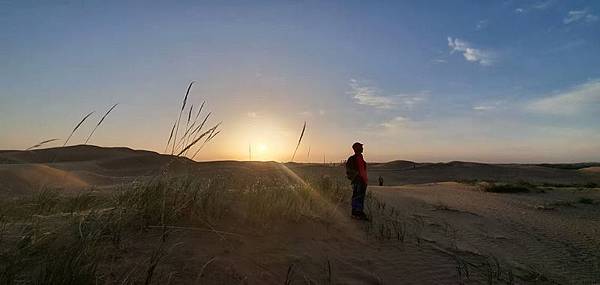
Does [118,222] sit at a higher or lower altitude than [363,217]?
higher

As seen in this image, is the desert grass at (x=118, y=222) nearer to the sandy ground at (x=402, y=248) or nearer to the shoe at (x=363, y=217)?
the sandy ground at (x=402, y=248)

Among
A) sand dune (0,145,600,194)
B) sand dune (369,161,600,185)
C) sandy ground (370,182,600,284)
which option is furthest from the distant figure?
sand dune (369,161,600,185)

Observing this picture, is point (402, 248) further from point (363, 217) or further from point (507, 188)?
point (507, 188)

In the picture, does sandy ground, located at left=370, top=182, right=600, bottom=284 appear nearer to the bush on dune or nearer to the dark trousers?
the dark trousers

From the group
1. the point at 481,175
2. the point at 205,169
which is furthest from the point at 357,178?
the point at 481,175

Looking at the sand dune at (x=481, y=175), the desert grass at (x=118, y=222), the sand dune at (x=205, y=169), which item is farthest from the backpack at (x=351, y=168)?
the sand dune at (x=481, y=175)

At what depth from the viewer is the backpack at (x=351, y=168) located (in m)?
7.44

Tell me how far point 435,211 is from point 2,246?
29.7ft

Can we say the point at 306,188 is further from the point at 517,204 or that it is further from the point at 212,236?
the point at 517,204

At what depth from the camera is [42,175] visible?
797 inches

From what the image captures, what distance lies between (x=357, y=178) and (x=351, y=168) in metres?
0.25

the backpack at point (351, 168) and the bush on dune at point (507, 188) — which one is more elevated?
the backpack at point (351, 168)

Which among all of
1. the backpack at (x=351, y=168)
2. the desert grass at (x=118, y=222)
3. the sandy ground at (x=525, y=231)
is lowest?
the sandy ground at (x=525, y=231)

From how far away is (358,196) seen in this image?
23.8 feet
